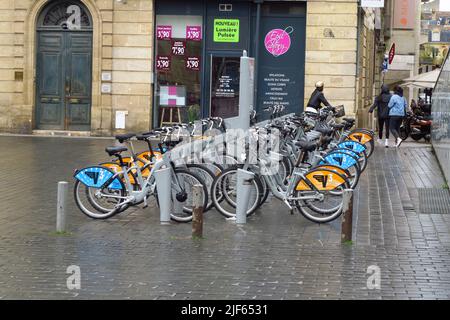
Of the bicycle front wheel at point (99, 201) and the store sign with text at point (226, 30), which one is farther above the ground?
the store sign with text at point (226, 30)

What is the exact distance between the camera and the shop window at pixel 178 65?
78.7 ft

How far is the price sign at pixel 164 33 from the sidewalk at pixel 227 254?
1130 centimetres

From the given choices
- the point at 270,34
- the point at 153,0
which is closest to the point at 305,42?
the point at 270,34

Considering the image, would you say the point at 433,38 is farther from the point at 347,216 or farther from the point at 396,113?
the point at 347,216

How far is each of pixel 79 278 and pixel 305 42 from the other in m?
17.0

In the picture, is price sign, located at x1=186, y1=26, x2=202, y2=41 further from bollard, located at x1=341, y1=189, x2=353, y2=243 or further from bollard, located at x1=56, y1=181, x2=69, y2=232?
bollard, located at x1=341, y1=189, x2=353, y2=243

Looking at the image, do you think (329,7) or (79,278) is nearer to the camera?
(79,278)

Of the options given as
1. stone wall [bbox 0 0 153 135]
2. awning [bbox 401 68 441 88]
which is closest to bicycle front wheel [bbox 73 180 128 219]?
stone wall [bbox 0 0 153 135]

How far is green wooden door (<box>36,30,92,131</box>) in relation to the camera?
24281mm

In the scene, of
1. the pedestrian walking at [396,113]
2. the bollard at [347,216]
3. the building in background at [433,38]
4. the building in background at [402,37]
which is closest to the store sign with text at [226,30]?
the pedestrian walking at [396,113]

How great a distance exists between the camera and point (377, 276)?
765cm

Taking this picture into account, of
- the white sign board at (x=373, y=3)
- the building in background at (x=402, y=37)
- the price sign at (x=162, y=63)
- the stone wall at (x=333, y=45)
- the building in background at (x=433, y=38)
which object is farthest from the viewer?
the building in background at (x=433, y=38)

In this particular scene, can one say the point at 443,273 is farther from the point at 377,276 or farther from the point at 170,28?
the point at 170,28

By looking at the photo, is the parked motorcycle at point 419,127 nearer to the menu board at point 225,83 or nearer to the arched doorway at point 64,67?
the menu board at point 225,83
